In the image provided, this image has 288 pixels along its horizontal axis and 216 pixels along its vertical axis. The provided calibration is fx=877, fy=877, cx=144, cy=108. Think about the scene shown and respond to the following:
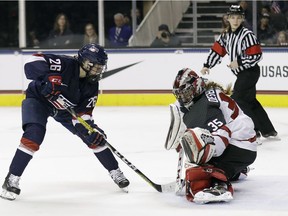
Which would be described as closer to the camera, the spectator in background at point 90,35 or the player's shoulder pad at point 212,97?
the player's shoulder pad at point 212,97

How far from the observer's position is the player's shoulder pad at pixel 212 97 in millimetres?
4387

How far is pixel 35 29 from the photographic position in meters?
10.3

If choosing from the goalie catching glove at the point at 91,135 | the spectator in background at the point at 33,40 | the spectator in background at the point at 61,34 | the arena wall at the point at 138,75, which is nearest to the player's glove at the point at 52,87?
the goalie catching glove at the point at 91,135

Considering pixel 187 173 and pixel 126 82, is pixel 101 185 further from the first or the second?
pixel 126 82

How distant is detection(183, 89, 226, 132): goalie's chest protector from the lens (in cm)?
435

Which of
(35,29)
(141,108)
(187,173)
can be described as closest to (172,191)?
(187,173)

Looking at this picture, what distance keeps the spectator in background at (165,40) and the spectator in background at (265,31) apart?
35.8 inches

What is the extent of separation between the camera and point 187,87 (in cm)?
438

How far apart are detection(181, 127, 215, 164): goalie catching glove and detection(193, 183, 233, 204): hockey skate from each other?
16cm

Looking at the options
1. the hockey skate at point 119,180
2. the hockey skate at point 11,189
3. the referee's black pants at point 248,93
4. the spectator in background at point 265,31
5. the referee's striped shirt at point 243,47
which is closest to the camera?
the hockey skate at point 11,189

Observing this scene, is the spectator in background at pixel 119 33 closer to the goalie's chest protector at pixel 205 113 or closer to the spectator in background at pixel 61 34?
the spectator in background at pixel 61 34

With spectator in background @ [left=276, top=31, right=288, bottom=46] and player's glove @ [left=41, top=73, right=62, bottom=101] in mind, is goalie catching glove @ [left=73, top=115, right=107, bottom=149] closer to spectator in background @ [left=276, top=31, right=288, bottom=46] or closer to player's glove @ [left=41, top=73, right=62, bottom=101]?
player's glove @ [left=41, top=73, right=62, bottom=101]

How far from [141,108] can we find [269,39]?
1.59 metres

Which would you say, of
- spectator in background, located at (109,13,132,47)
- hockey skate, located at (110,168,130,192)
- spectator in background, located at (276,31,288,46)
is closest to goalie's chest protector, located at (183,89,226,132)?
hockey skate, located at (110,168,130,192)
